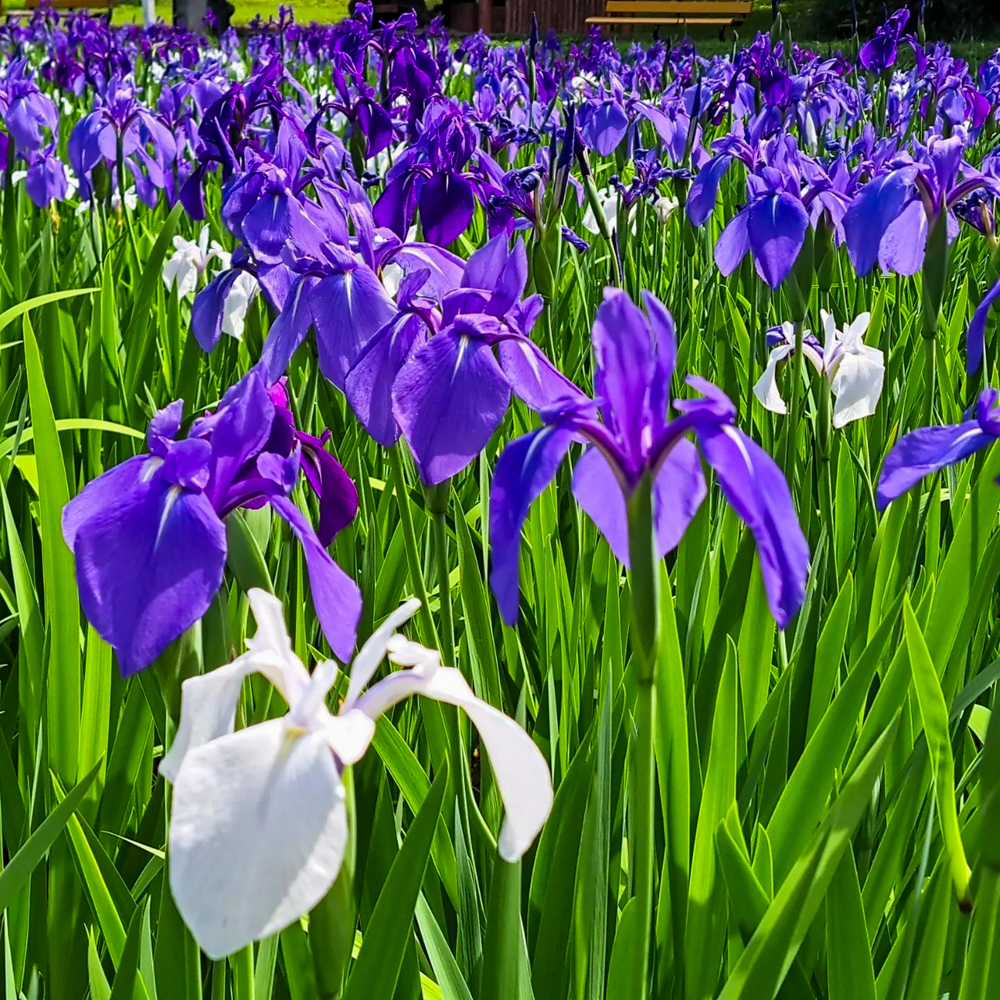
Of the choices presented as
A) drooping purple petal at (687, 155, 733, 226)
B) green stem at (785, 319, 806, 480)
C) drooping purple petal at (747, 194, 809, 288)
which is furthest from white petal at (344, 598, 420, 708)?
drooping purple petal at (687, 155, 733, 226)

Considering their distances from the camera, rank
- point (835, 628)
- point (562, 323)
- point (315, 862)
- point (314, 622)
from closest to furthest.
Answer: point (315, 862) < point (835, 628) < point (314, 622) < point (562, 323)

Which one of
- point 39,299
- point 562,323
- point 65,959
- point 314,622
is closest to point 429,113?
point 562,323

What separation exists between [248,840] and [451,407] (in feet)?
1.62

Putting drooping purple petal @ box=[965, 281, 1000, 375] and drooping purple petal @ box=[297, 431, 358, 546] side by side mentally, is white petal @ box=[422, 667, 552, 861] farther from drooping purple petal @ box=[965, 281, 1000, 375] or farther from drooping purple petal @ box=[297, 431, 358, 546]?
drooping purple petal @ box=[965, 281, 1000, 375]

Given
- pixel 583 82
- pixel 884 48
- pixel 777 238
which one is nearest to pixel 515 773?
pixel 777 238

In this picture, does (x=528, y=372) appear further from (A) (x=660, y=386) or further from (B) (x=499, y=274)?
(A) (x=660, y=386)

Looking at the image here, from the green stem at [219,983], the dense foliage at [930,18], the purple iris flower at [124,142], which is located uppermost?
the dense foliage at [930,18]

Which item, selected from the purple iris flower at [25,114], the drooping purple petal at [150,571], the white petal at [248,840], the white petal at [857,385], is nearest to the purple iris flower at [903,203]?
the white petal at [857,385]

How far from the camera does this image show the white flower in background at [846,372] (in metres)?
1.50

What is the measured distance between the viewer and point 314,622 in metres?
1.24

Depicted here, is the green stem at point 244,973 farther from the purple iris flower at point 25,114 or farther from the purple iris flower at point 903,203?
the purple iris flower at point 25,114

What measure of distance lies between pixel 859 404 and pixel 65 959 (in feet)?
3.68

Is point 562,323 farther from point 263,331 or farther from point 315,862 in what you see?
point 315,862

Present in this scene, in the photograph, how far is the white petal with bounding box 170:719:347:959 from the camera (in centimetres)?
38
